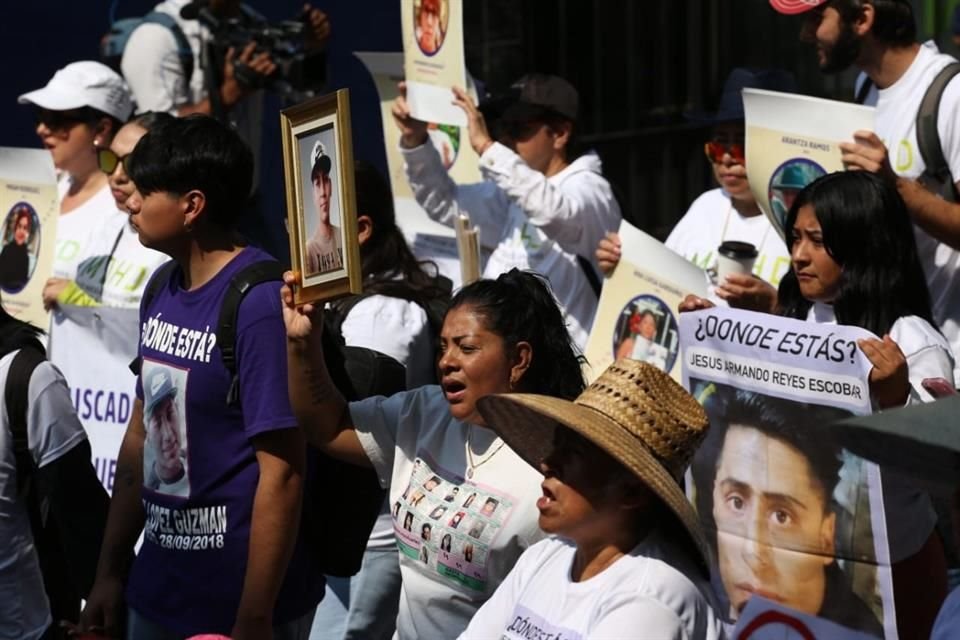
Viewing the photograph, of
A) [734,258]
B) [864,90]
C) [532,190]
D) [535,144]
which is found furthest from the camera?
[535,144]

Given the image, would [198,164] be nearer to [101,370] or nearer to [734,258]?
[734,258]

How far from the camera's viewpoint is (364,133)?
36.1ft

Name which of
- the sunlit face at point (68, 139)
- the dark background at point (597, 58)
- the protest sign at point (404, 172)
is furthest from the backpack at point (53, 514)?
the dark background at point (597, 58)

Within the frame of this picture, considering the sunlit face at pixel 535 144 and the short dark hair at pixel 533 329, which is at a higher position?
the short dark hair at pixel 533 329

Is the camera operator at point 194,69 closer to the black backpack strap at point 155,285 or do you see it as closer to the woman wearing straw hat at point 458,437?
the black backpack strap at point 155,285

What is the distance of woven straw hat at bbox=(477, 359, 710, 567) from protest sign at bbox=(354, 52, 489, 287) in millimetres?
4213

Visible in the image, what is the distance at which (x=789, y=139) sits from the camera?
5680mm

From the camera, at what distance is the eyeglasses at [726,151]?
6.74 meters

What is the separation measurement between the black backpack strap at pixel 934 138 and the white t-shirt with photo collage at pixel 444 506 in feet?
6.23

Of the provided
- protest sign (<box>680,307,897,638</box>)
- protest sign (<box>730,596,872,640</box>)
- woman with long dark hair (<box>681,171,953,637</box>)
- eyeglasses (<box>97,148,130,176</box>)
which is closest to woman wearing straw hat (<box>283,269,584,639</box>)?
protest sign (<box>680,307,897,638</box>)

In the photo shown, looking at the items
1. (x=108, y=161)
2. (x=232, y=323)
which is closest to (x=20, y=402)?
(x=232, y=323)

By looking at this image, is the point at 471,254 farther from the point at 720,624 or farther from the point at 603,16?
the point at 603,16

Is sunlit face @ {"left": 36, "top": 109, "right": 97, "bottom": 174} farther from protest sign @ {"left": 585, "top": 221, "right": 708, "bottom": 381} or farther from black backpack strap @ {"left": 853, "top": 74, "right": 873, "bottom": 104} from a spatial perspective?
black backpack strap @ {"left": 853, "top": 74, "right": 873, "bottom": 104}

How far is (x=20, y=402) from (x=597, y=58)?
6916mm
